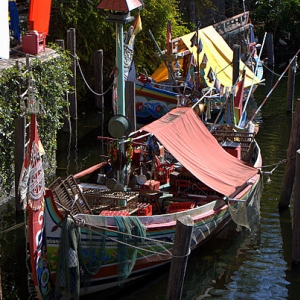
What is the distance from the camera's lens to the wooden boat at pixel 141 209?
13953mm

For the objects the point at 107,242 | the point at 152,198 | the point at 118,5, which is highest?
the point at 118,5

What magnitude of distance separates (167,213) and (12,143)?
4645mm

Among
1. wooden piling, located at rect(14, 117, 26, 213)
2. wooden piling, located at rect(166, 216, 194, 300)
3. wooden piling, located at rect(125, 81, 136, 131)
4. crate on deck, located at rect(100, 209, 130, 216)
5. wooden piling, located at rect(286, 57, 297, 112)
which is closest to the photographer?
wooden piling, located at rect(166, 216, 194, 300)

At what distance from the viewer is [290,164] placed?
18.3m

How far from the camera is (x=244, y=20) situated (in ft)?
120

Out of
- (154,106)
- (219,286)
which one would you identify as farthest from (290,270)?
(154,106)

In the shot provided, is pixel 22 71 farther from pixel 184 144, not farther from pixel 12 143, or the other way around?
pixel 184 144

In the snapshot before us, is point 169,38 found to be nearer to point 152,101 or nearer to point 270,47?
point 152,101

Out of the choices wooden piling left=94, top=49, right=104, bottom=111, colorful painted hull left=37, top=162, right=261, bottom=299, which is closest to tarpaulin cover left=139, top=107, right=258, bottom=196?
colorful painted hull left=37, top=162, right=261, bottom=299

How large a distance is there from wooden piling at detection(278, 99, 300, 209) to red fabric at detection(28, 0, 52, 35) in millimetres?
8014

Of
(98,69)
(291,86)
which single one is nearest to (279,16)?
(291,86)

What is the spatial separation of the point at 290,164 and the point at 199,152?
7.54 feet

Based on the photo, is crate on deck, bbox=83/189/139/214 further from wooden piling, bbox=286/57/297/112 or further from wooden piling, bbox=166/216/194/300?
wooden piling, bbox=286/57/297/112

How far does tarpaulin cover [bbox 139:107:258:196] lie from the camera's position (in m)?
16.6
